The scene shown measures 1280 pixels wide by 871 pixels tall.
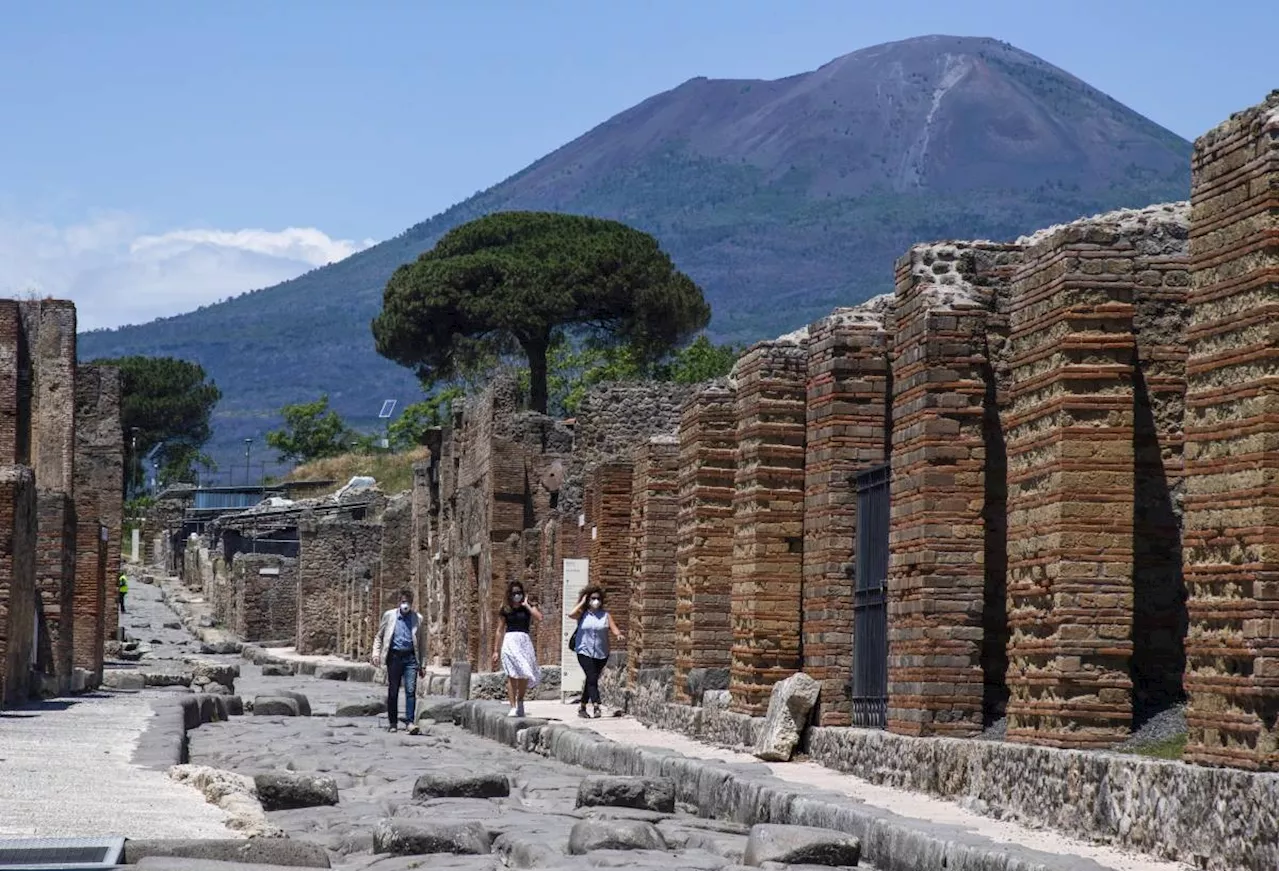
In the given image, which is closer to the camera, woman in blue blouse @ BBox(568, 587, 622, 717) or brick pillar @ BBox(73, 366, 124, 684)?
woman in blue blouse @ BBox(568, 587, 622, 717)

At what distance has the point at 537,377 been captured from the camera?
60281mm

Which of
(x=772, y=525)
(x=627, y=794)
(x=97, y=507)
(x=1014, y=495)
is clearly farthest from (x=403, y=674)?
(x=1014, y=495)

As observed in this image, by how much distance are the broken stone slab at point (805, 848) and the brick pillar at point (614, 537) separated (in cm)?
1450

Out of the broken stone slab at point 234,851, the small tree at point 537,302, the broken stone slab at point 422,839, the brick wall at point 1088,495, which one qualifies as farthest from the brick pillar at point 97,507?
the small tree at point 537,302

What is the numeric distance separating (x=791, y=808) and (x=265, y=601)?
5093 centimetres

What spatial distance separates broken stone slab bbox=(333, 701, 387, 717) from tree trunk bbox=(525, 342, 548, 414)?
29.7m

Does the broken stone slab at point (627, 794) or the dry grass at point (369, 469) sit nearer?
the broken stone slab at point (627, 794)

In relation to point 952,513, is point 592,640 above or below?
below

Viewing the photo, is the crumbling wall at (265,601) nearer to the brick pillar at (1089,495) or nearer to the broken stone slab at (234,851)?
the brick pillar at (1089,495)

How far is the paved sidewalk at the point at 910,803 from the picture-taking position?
863 centimetres

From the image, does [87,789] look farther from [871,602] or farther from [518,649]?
[518,649]

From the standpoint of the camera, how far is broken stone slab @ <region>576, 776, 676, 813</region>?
41.3 feet

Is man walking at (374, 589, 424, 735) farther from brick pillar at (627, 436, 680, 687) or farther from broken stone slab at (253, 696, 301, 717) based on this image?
broken stone slab at (253, 696, 301, 717)

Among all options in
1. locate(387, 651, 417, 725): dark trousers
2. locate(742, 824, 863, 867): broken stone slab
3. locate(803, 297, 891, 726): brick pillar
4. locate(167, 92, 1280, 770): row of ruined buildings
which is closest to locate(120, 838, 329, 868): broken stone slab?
locate(742, 824, 863, 867): broken stone slab
